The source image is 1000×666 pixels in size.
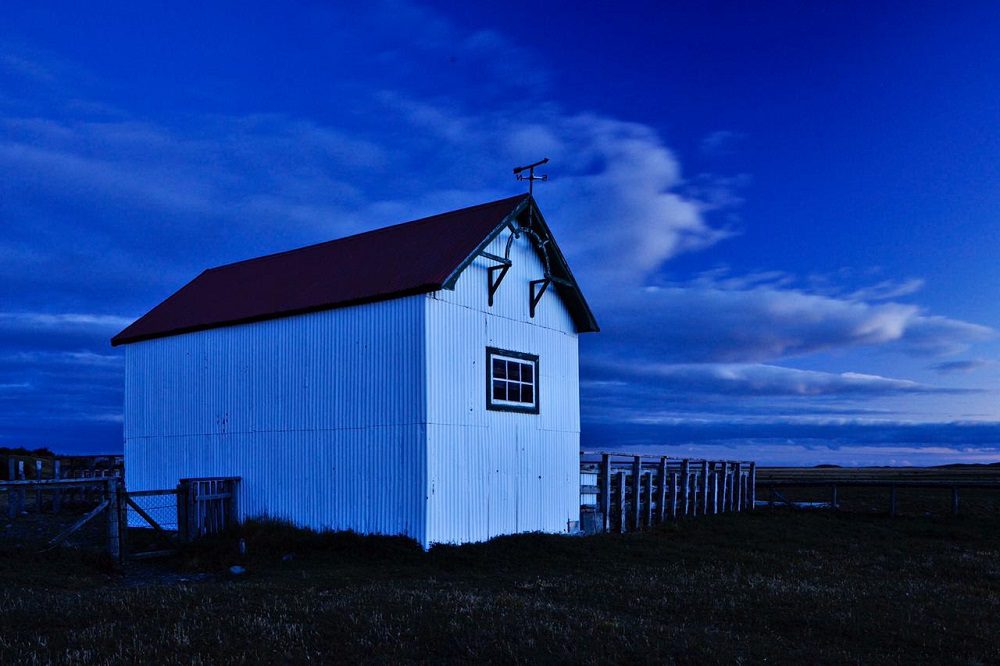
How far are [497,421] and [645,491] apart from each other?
771cm

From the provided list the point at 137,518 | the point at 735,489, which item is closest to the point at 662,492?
the point at 735,489

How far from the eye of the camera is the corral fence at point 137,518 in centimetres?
1933

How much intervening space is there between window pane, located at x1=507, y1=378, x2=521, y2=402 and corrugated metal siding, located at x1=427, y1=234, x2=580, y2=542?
0.53 metres

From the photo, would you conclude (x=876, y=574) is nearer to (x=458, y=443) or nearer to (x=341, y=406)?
(x=458, y=443)

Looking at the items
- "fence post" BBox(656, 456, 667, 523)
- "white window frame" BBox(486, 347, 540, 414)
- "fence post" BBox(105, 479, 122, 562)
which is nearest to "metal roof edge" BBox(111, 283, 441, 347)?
"white window frame" BBox(486, 347, 540, 414)

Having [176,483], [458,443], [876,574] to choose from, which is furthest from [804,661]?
[176,483]

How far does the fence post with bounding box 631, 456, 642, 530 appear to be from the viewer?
90.3 feet

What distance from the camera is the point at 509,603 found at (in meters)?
13.6

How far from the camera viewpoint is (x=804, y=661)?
10.6 metres

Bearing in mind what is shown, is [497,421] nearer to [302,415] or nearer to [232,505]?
[302,415]

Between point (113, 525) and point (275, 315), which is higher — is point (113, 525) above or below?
below

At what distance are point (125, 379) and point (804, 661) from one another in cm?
2338

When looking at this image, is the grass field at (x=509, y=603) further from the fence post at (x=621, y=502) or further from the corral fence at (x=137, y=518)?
the fence post at (x=621, y=502)

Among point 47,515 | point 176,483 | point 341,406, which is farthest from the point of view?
point 47,515
